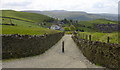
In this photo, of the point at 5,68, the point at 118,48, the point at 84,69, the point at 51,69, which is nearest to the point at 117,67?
the point at 118,48

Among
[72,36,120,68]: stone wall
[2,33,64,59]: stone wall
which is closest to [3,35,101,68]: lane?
[72,36,120,68]: stone wall

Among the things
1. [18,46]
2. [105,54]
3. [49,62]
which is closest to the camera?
[105,54]

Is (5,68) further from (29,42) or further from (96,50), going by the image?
(96,50)

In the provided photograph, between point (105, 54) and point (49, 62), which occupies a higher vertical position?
point (105, 54)

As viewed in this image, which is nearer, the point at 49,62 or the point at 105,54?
the point at 105,54

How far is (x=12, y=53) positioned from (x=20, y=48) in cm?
136

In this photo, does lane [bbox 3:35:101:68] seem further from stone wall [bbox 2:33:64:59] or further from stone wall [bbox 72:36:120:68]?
stone wall [bbox 2:33:64:59]

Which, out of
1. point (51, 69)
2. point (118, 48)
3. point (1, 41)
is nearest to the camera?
point (118, 48)

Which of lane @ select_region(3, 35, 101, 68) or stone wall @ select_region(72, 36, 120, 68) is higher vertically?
stone wall @ select_region(72, 36, 120, 68)

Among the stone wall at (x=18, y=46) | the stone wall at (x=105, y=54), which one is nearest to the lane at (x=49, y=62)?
the stone wall at (x=105, y=54)

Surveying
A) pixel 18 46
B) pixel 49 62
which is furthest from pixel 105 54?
pixel 18 46

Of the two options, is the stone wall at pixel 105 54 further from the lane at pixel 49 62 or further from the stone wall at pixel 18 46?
the stone wall at pixel 18 46

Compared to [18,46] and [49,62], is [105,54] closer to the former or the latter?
[49,62]

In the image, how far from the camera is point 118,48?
48.5 ft
